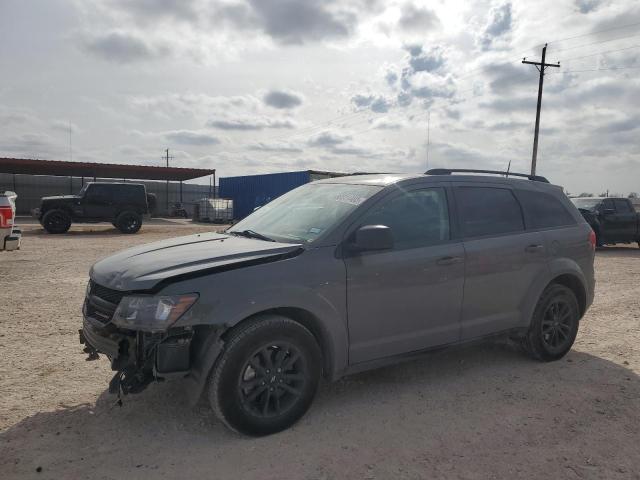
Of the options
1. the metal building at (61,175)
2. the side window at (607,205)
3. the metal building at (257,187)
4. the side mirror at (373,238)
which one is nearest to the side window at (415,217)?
the side mirror at (373,238)

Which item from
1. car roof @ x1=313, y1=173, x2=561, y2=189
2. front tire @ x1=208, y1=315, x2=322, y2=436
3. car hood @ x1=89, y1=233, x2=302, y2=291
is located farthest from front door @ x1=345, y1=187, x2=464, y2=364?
car hood @ x1=89, y1=233, x2=302, y2=291

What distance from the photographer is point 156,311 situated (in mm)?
2943

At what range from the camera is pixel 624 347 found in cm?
521

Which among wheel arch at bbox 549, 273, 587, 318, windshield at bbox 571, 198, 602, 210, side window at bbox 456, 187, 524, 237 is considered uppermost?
windshield at bbox 571, 198, 602, 210

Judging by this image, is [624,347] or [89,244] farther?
[89,244]

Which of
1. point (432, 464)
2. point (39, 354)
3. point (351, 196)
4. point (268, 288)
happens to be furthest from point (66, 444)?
point (351, 196)

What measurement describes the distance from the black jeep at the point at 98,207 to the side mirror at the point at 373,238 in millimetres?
18463

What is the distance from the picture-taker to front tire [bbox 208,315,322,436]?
3.04 metres

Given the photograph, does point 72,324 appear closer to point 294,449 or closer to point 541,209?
point 294,449

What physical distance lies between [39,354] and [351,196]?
3.22 meters

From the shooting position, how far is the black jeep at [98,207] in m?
19.0

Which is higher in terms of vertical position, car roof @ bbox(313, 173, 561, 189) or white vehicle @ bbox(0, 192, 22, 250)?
car roof @ bbox(313, 173, 561, 189)

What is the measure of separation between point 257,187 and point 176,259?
3098cm

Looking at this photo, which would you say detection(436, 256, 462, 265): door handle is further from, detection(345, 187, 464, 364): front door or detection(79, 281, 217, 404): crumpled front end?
detection(79, 281, 217, 404): crumpled front end
